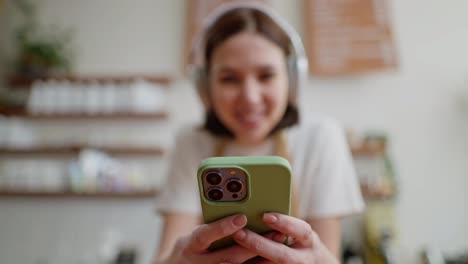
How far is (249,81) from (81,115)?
1.46 metres

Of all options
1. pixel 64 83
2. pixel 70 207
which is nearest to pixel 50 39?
pixel 64 83

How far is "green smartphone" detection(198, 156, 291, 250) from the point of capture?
0.89 feet

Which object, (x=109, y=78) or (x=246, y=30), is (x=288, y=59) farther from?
(x=109, y=78)

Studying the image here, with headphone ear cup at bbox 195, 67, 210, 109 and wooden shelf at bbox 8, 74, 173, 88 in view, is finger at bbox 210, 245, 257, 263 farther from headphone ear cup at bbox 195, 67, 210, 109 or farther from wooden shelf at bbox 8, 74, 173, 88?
wooden shelf at bbox 8, 74, 173, 88

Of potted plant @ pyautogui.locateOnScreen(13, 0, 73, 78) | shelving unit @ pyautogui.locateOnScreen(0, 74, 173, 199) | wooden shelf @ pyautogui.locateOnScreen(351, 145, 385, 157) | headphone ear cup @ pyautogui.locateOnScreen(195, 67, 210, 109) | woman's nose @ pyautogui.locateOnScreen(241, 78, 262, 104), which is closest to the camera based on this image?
woman's nose @ pyautogui.locateOnScreen(241, 78, 262, 104)

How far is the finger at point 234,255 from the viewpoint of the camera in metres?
0.32

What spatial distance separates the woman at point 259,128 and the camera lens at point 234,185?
30 centimetres

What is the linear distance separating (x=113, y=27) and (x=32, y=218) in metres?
1.31

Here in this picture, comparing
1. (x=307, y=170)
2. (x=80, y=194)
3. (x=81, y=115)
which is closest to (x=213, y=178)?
(x=307, y=170)

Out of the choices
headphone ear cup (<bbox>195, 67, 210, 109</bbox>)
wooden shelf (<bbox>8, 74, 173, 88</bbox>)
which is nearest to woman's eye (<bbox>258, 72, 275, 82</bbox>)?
headphone ear cup (<bbox>195, 67, 210, 109</bbox>)

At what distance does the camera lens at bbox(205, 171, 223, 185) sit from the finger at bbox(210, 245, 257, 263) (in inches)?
3.8

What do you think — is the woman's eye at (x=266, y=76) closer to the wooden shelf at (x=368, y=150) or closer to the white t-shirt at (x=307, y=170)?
the white t-shirt at (x=307, y=170)

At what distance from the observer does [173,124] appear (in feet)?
5.72

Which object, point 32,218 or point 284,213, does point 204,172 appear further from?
point 32,218
